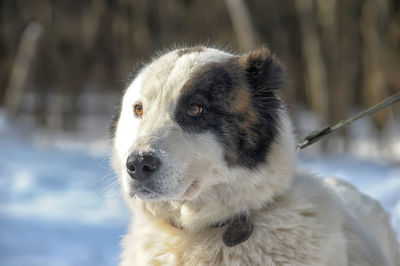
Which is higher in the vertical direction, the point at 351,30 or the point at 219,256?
the point at 351,30

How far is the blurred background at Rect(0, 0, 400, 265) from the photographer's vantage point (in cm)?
619

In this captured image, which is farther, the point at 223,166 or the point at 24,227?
the point at 24,227

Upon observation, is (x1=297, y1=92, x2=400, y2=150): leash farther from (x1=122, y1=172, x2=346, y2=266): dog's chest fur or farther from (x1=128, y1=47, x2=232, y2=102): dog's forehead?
(x1=128, y1=47, x2=232, y2=102): dog's forehead

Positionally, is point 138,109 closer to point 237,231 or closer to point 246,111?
point 246,111

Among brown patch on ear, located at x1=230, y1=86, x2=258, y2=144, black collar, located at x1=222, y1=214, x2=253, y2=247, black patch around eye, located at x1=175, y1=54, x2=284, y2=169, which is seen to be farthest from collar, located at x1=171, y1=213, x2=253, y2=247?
brown patch on ear, located at x1=230, y1=86, x2=258, y2=144

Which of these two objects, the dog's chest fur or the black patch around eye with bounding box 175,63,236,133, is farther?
the black patch around eye with bounding box 175,63,236,133

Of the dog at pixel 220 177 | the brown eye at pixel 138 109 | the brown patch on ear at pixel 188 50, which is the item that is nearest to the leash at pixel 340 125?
the dog at pixel 220 177

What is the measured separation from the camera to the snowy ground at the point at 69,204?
514 centimetres

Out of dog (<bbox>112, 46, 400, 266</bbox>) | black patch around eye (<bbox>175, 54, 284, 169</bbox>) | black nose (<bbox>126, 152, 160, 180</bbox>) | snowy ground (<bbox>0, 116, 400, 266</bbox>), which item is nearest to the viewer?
black nose (<bbox>126, 152, 160, 180</bbox>)

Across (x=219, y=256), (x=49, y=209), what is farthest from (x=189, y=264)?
(x=49, y=209)

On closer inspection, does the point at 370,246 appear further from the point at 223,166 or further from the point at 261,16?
the point at 261,16

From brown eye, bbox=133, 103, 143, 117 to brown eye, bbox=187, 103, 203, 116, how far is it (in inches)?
10.8

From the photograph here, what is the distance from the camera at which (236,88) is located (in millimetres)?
2500

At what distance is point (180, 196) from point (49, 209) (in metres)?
5.23
